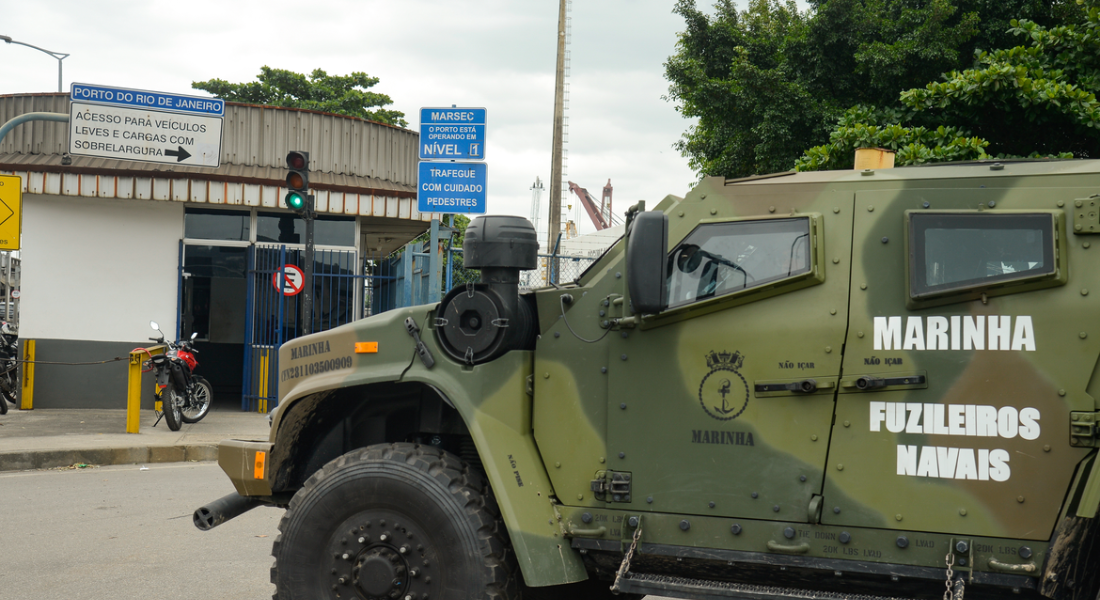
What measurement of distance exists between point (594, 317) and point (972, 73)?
7275 mm

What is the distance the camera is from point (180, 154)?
12180mm

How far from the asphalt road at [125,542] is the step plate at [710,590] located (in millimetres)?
2529

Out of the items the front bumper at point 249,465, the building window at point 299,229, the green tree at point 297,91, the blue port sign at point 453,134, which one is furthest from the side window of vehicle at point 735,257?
the green tree at point 297,91

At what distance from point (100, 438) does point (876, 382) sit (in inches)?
395

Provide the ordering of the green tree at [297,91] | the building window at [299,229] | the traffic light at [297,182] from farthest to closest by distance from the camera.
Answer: the green tree at [297,91], the building window at [299,229], the traffic light at [297,182]

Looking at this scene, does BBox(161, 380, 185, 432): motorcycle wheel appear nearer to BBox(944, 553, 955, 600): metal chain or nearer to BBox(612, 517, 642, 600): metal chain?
BBox(612, 517, 642, 600): metal chain

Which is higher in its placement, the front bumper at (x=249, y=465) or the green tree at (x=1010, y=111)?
the green tree at (x=1010, y=111)

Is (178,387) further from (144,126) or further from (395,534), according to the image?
(395,534)

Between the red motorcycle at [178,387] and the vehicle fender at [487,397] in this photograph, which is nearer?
the vehicle fender at [487,397]

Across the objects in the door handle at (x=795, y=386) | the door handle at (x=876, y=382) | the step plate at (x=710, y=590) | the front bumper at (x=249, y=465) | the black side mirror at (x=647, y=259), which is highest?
the black side mirror at (x=647, y=259)

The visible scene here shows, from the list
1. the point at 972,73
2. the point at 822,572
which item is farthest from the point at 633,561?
the point at 972,73

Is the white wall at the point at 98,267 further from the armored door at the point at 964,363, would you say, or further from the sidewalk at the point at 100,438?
the armored door at the point at 964,363

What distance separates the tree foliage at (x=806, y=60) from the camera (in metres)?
13.5

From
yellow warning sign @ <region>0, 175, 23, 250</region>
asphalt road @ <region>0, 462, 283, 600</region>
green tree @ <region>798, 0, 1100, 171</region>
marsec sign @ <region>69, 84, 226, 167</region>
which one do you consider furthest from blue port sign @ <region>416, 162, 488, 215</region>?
yellow warning sign @ <region>0, 175, 23, 250</region>
